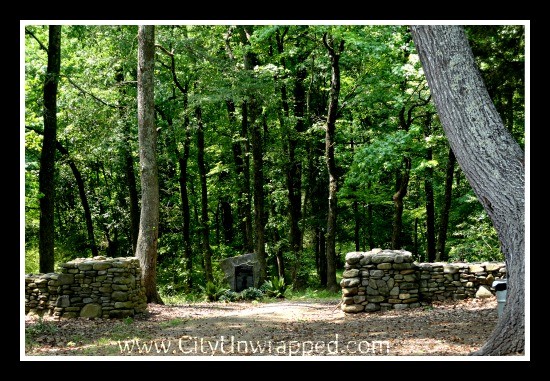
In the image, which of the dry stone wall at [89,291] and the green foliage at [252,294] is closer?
the dry stone wall at [89,291]

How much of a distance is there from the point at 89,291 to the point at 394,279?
5.72 metres

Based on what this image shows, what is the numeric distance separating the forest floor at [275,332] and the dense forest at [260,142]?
385 cm

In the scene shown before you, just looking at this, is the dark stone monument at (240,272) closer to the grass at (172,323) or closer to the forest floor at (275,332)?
the forest floor at (275,332)

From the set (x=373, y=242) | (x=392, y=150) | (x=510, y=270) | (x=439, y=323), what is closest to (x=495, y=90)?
(x=392, y=150)

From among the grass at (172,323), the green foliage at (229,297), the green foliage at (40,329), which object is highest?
the green foliage at (40,329)

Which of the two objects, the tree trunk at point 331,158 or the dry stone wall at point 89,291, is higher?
the tree trunk at point 331,158

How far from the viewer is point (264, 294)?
1451 centimetres

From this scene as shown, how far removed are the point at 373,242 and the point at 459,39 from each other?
52.4 ft

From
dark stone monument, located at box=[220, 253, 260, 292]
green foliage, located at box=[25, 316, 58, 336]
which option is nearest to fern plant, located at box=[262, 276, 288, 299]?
dark stone monument, located at box=[220, 253, 260, 292]

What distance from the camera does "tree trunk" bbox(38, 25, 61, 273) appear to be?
471 inches

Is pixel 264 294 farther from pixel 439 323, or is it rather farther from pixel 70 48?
pixel 70 48

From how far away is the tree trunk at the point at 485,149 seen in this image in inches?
202

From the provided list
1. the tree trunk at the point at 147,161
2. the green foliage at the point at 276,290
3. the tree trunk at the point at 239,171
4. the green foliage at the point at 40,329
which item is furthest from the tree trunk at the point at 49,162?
the tree trunk at the point at 239,171

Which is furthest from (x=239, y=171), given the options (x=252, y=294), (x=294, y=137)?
(x=252, y=294)
